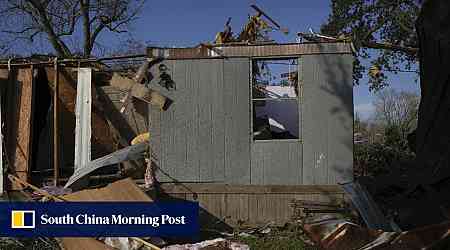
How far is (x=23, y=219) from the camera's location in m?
6.68

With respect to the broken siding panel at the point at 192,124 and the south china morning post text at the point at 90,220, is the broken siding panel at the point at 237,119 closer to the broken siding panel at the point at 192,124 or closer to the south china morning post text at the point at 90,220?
the broken siding panel at the point at 192,124

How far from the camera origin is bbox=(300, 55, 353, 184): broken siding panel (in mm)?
7238

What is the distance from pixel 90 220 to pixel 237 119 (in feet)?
8.74

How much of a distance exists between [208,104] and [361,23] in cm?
1045

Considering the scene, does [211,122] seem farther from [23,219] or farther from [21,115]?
[21,115]

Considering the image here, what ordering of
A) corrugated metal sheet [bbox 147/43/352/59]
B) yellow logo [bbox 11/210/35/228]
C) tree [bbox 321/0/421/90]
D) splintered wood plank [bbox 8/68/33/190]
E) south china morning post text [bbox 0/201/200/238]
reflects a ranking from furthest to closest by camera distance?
tree [bbox 321/0/421/90] < splintered wood plank [bbox 8/68/33/190] < corrugated metal sheet [bbox 147/43/352/59] < yellow logo [bbox 11/210/35/228] < south china morning post text [bbox 0/201/200/238]

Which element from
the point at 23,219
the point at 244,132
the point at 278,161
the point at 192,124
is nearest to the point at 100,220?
the point at 23,219

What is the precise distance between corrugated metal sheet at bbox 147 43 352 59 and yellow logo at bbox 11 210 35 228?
9.93 feet

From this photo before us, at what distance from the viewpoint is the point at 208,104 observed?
7398 millimetres

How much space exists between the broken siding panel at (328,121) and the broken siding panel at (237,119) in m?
0.92

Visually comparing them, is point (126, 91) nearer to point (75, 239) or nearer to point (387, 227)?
point (75, 239)

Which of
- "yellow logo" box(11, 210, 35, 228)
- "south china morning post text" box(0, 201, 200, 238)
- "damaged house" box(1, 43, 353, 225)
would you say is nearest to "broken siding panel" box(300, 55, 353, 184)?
"damaged house" box(1, 43, 353, 225)

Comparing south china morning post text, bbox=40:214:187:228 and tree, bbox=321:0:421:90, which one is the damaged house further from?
tree, bbox=321:0:421:90

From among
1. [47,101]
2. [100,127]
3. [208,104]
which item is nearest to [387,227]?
[208,104]
